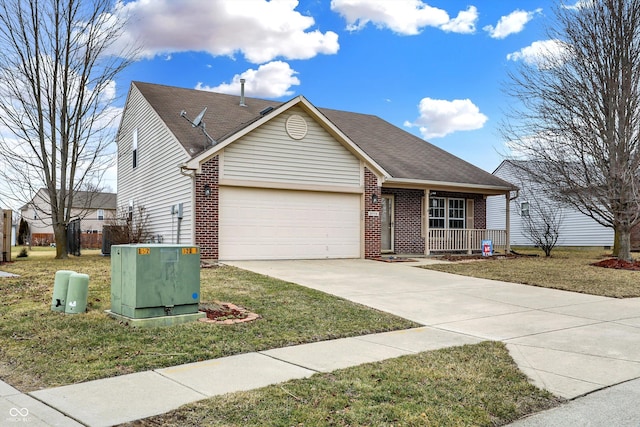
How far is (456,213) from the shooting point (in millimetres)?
22516

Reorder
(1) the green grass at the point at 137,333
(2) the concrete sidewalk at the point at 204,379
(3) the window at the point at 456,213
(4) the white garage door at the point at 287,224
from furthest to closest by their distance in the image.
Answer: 1. (3) the window at the point at 456,213
2. (4) the white garage door at the point at 287,224
3. (1) the green grass at the point at 137,333
4. (2) the concrete sidewalk at the point at 204,379

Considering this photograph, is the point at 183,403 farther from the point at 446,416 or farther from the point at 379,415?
the point at 446,416

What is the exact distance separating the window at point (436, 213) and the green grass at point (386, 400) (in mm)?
16529

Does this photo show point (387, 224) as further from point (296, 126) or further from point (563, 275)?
point (563, 275)

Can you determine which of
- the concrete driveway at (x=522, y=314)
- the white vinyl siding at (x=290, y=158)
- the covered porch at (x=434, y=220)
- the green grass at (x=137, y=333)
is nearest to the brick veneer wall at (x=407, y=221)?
the covered porch at (x=434, y=220)

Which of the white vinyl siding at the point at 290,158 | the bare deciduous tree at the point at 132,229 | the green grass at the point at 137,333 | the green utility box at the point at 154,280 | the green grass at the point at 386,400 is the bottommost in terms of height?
the green grass at the point at 386,400

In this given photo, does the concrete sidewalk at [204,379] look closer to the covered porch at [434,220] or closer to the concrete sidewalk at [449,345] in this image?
the concrete sidewalk at [449,345]

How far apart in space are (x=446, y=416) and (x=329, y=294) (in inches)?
233

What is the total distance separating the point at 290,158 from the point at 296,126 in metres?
1.05

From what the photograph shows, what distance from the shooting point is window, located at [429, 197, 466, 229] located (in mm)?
21853

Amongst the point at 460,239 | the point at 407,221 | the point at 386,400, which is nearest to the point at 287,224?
the point at 407,221

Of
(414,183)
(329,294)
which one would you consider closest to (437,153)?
(414,183)

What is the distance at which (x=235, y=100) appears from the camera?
2234cm

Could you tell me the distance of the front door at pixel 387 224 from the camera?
2039 centimetres
